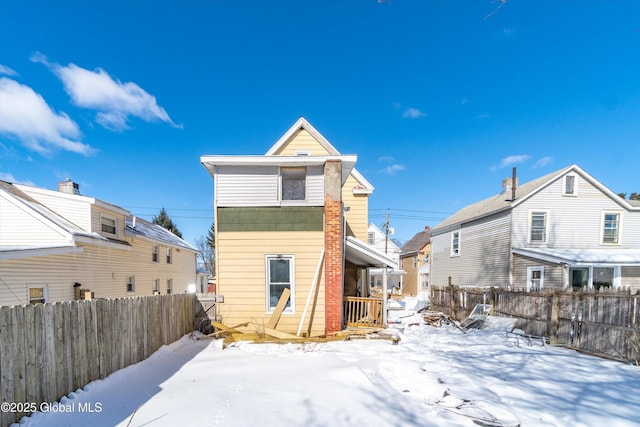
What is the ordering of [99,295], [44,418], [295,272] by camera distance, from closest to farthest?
[44,418], [295,272], [99,295]

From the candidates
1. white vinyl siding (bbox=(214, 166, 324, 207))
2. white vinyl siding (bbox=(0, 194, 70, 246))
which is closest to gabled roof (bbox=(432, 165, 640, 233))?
white vinyl siding (bbox=(214, 166, 324, 207))

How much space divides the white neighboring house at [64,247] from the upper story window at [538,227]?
22.3 metres

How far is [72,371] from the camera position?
13.8ft

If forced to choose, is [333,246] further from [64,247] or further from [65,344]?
[64,247]

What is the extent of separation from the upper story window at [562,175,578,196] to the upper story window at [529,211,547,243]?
1873 millimetres

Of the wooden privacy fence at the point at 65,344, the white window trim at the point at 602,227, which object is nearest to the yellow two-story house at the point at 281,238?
the wooden privacy fence at the point at 65,344

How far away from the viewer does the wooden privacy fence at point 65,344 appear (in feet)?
11.2

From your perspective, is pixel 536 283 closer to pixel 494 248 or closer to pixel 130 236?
pixel 494 248

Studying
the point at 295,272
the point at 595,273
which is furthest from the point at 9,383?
the point at 595,273

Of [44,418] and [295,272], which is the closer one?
[44,418]

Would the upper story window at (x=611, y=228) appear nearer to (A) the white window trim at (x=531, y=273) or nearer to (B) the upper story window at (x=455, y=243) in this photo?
(A) the white window trim at (x=531, y=273)

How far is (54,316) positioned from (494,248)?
768 inches

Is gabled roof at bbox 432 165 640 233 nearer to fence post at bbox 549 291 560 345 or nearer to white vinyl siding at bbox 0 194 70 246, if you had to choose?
fence post at bbox 549 291 560 345

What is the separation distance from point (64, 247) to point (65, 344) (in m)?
9.05
